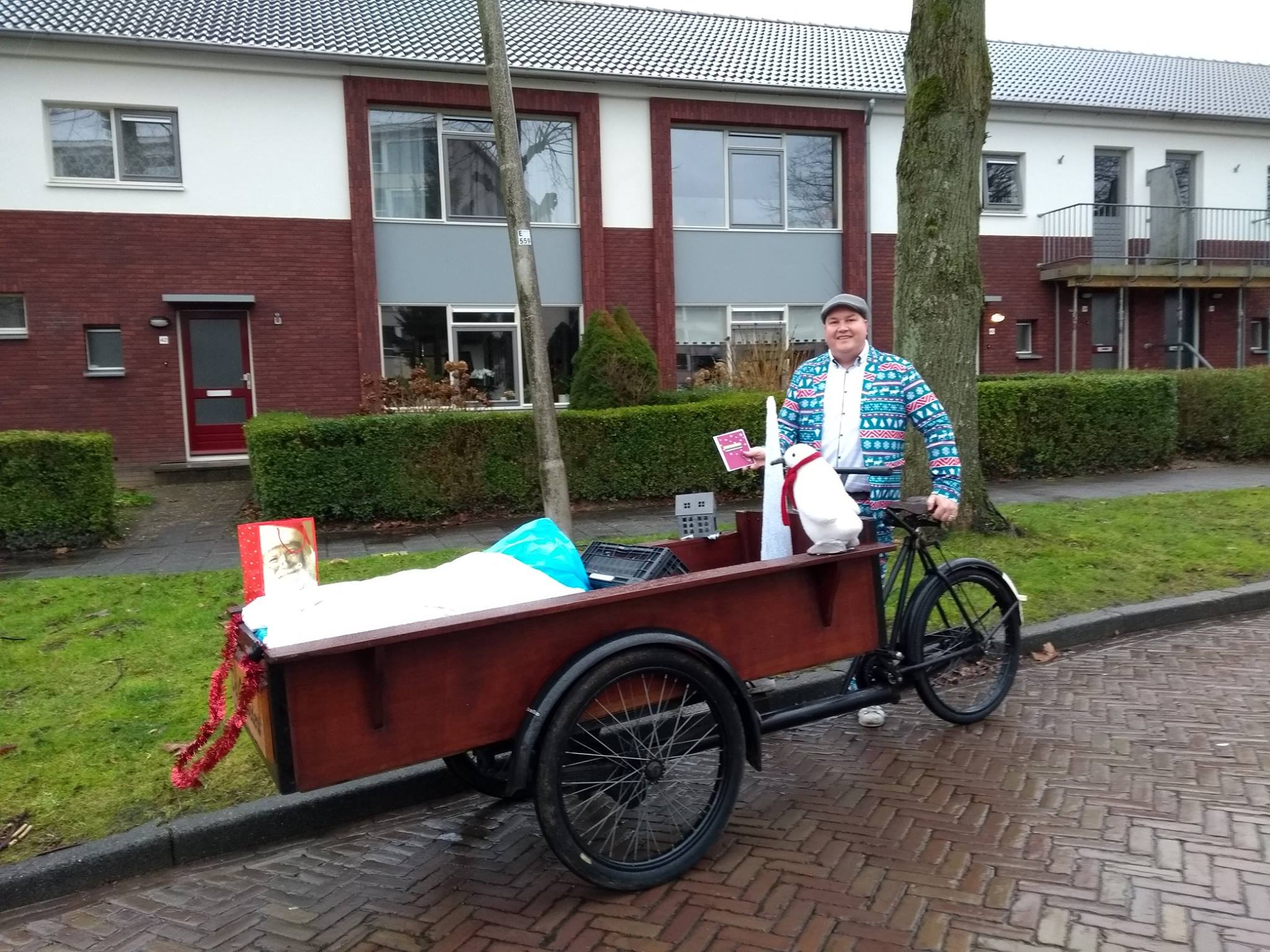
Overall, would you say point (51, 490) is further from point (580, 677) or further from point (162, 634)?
point (580, 677)

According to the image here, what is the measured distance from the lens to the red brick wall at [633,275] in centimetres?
1639

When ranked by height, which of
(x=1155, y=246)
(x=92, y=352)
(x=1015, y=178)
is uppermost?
(x=1015, y=178)

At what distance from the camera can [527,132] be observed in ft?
53.1

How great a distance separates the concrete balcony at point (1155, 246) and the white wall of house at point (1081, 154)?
1.12 ft

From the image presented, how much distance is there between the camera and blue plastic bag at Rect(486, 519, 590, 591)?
3.26m

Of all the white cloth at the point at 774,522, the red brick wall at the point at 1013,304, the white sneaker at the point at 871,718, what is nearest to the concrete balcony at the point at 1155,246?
the red brick wall at the point at 1013,304

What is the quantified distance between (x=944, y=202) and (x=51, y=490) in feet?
27.5

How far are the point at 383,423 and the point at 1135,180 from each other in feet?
58.8

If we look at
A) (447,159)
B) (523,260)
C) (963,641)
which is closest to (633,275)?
(447,159)

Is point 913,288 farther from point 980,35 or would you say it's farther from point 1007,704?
point 1007,704

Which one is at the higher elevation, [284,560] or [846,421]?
[846,421]

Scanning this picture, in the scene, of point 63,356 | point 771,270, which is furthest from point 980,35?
point 63,356

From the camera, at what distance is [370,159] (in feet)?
49.3

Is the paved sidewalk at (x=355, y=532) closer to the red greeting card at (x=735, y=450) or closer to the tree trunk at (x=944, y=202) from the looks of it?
the tree trunk at (x=944, y=202)
